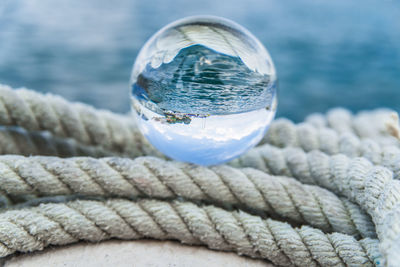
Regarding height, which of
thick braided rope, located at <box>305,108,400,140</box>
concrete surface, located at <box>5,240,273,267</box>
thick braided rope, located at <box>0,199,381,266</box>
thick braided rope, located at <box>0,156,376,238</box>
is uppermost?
thick braided rope, located at <box>305,108,400,140</box>

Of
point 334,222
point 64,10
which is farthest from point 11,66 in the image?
point 334,222

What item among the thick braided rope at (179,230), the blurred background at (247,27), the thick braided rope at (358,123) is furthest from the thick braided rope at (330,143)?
the blurred background at (247,27)

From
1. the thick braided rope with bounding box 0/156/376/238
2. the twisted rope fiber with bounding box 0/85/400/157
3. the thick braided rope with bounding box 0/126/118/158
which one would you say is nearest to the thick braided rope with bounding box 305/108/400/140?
the twisted rope fiber with bounding box 0/85/400/157

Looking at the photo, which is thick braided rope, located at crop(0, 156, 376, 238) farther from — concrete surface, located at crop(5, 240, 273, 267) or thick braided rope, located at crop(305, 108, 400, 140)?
thick braided rope, located at crop(305, 108, 400, 140)

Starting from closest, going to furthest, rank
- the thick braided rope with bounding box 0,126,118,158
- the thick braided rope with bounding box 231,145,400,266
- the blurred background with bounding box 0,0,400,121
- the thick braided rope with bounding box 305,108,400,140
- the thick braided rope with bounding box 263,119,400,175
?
1. the thick braided rope with bounding box 231,145,400,266
2. the thick braided rope with bounding box 263,119,400,175
3. the thick braided rope with bounding box 0,126,118,158
4. the thick braided rope with bounding box 305,108,400,140
5. the blurred background with bounding box 0,0,400,121

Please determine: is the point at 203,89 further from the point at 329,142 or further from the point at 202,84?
the point at 329,142

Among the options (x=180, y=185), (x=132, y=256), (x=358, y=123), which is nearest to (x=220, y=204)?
(x=180, y=185)

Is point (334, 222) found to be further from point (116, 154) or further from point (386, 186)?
point (116, 154)
